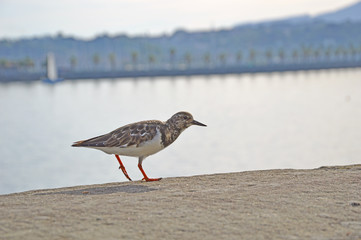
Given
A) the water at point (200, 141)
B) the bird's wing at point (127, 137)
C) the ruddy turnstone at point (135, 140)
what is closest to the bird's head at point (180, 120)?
the ruddy turnstone at point (135, 140)

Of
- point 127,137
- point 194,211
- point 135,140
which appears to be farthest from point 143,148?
point 194,211

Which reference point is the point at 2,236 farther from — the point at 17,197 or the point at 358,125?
the point at 358,125

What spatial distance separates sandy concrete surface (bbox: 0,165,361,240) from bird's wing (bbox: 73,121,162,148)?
786 mm

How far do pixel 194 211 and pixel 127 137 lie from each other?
124 inches

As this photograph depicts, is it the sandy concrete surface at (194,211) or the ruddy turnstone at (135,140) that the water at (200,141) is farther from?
the sandy concrete surface at (194,211)

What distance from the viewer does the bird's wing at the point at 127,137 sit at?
10.5m

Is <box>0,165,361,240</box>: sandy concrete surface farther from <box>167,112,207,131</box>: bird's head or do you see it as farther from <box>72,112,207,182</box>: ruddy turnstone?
<box>167,112,207,131</box>: bird's head

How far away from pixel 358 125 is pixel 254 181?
7585 cm

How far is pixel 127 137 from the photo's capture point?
10531 mm

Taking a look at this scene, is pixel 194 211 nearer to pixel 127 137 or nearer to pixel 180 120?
pixel 127 137

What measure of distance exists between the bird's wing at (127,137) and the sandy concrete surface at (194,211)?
30.9 inches

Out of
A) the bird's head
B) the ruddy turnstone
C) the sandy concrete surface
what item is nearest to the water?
the bird's head

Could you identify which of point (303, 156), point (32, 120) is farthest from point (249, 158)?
point (32, 120)

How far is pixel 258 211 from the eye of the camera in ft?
25.5
